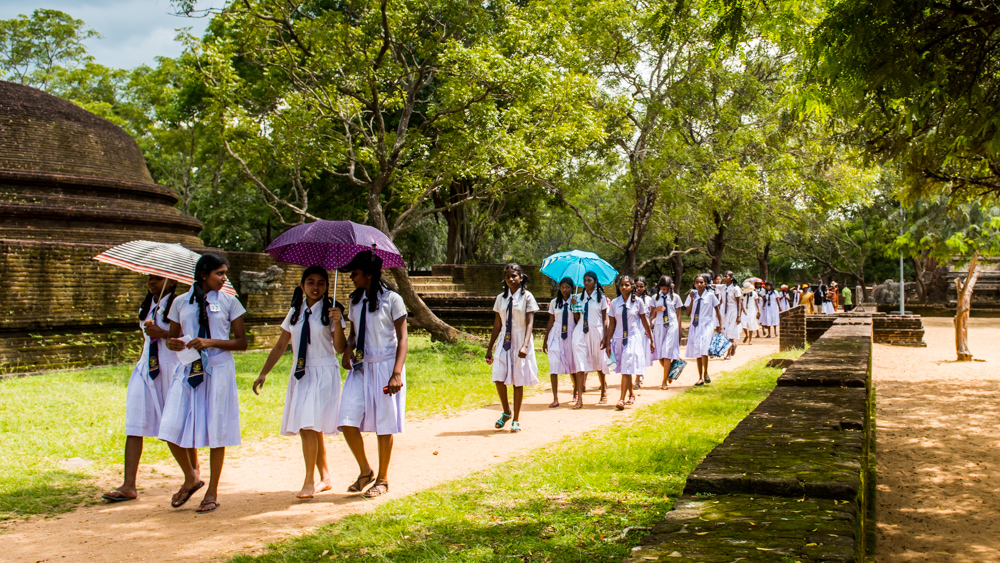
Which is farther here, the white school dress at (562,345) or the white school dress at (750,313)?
the white school dress at (750,313)

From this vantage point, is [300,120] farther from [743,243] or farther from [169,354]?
[743,243]

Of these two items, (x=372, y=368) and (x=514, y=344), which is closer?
(x=372, y=368)

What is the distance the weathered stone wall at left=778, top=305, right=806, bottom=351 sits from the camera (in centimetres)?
1566

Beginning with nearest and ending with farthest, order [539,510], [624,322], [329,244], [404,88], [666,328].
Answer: [539,510] < [329,244] < [624,322] < [666,328] < [404,88]

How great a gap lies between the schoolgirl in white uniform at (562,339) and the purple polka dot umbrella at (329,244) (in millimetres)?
3617

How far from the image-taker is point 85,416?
7.70 meters

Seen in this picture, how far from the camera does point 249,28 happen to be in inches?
486

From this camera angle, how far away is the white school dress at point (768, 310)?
2289 centimetres

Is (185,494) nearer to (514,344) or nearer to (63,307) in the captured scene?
(514,344)

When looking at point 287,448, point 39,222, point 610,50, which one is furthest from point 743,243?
point 287,448

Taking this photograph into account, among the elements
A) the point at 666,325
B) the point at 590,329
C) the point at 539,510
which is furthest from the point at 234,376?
the point at 666,325

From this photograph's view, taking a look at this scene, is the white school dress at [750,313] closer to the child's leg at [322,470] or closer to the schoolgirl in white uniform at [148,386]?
the child's leg at [322,470]

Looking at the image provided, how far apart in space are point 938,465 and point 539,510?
11.9 ft

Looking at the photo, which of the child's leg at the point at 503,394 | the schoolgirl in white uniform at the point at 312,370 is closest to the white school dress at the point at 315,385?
the schoolgirl in white uniform at the point at 312,370
